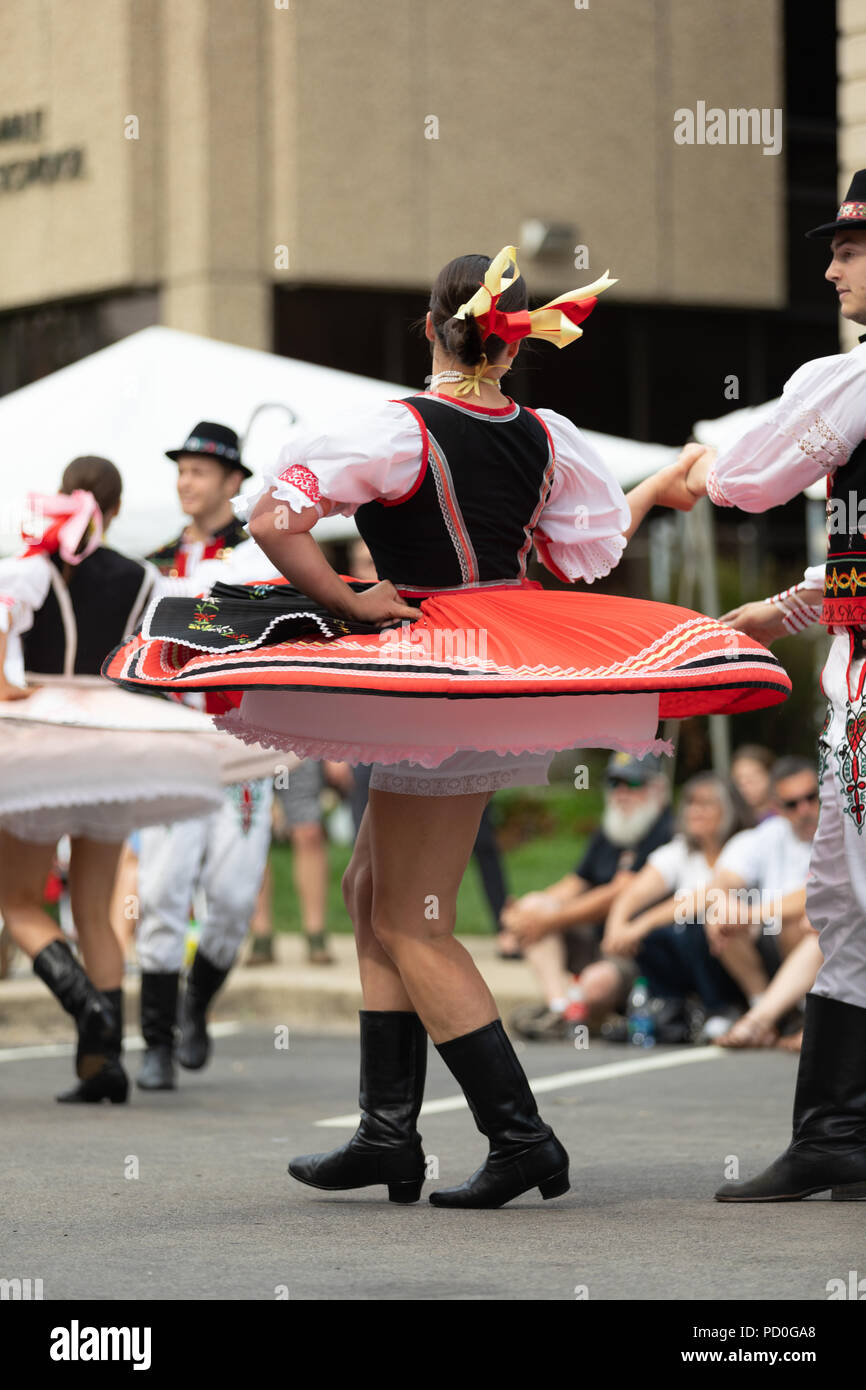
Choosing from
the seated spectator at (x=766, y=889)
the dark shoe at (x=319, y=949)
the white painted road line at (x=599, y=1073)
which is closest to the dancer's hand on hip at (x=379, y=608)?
the white painted road line at (x=599, y=1073)

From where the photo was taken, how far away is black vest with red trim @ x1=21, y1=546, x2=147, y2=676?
7.32 meters

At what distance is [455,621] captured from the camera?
4816 mm

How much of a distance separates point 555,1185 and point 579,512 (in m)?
1.59

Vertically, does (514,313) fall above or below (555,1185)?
above

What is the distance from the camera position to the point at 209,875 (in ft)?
26.7

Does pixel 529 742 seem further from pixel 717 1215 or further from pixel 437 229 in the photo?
pixel 437 229

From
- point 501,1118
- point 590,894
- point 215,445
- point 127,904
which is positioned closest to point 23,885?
point 215,445

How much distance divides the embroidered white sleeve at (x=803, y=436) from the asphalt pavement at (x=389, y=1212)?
1.67 m

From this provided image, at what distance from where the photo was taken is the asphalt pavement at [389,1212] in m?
4.15

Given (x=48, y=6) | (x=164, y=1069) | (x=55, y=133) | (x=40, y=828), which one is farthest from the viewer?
(x=55, y=133)

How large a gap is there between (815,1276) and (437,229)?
59.9ft

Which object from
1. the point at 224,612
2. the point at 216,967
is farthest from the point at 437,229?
the point at 224,612

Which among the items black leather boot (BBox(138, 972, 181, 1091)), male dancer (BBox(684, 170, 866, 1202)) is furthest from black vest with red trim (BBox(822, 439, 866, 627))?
black leather boot (BBox(138, 972, 181, 1091))

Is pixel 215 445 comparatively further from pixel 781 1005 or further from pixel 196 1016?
pixel 781 1005
